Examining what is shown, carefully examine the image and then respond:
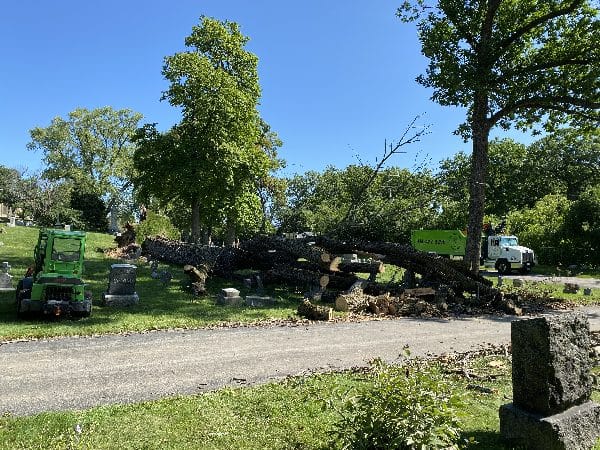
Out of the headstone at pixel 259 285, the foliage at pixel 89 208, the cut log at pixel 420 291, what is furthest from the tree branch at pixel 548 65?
the foliage at pixel 89 208

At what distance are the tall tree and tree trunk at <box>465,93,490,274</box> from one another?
0.13ft

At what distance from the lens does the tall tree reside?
61.5 feet

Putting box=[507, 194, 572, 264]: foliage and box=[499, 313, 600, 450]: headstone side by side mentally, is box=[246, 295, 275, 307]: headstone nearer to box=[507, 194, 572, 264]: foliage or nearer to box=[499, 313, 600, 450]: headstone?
box=[499, 313, 600, 450]: headstone

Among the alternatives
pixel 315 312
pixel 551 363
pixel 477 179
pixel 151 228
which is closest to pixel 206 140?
pixel 151 228

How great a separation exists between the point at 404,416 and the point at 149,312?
33.3 ft

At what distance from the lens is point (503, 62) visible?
790 inches

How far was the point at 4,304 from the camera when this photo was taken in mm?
12734

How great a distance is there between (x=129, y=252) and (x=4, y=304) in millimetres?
16861

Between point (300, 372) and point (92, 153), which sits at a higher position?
point (92, 153)

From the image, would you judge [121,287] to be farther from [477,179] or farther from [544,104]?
[544,104]

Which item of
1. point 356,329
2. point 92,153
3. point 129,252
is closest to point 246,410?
point 356,329

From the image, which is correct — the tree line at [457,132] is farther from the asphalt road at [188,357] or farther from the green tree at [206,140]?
the asphalt road at [188,357]

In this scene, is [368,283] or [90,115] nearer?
[368,283]

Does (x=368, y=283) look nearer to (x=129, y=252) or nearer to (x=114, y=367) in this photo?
(x=114, y=367)
